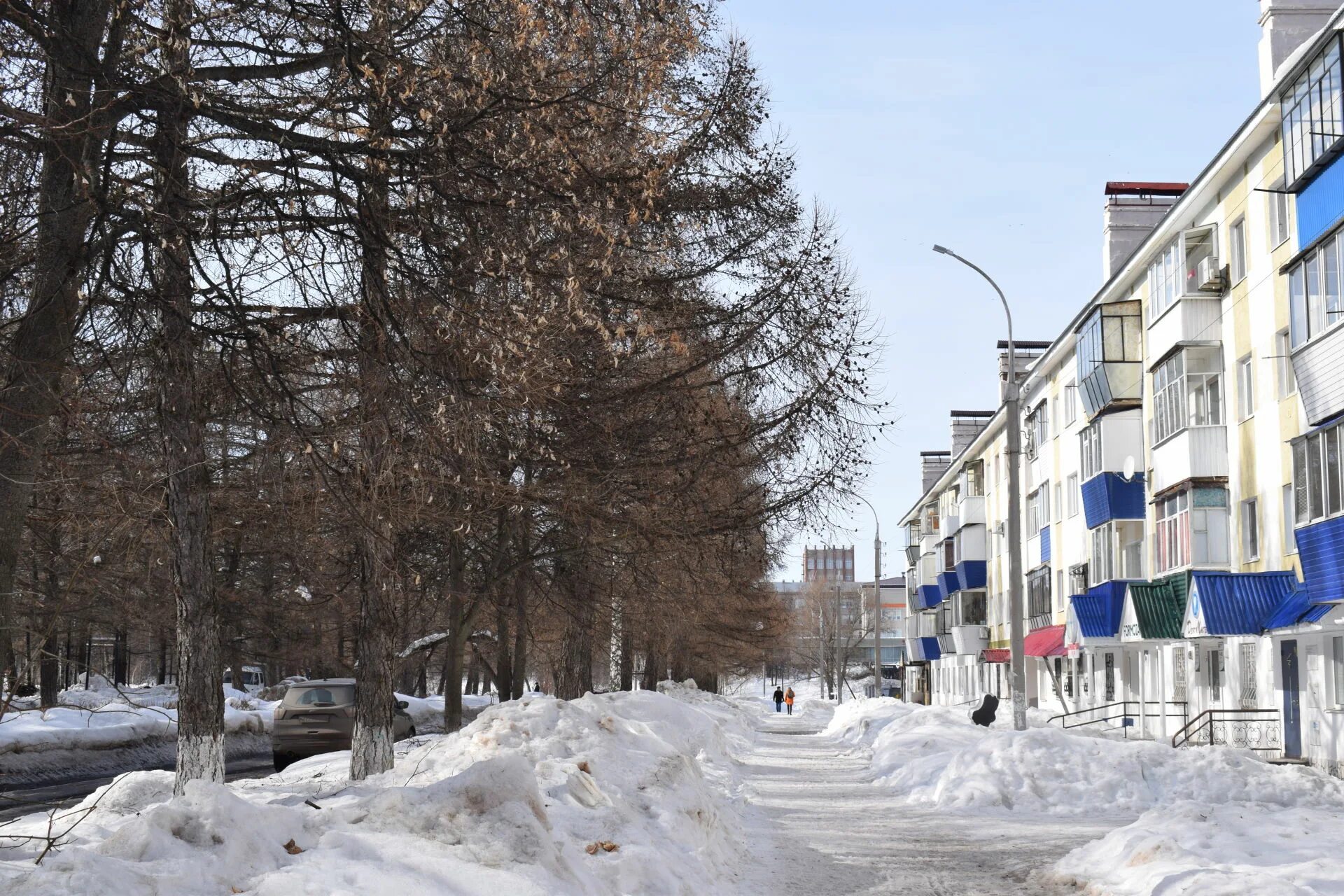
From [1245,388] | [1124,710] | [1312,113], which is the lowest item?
[1124,710]

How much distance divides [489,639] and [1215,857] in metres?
26.9

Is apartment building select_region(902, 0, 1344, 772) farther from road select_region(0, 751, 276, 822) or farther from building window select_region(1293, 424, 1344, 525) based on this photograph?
road select_region(0, 751, 276, 822)

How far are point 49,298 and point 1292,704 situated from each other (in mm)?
24785

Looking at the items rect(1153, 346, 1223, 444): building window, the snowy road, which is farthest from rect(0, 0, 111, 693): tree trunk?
rect(1153, 346, 1223, 444): building window

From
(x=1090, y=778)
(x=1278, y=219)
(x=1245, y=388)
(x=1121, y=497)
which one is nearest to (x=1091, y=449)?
(x=1121, y=497)

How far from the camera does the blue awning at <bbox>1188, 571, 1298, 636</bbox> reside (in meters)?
26.2

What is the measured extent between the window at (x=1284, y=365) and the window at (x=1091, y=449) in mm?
10343

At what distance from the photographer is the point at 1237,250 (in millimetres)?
29062

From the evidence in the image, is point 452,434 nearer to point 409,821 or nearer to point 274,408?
point 274,408

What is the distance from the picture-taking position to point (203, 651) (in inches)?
450

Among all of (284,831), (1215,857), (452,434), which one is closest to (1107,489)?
(1215,857)

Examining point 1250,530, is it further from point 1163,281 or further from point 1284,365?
point 1163,281

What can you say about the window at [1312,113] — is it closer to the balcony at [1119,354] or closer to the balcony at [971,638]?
the balcony at [1119,354]

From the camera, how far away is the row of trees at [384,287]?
26.6 feet
